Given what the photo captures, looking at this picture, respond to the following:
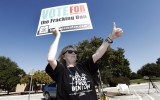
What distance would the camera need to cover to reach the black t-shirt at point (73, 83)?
9.91 feet

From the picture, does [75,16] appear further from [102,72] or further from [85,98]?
[102,72]

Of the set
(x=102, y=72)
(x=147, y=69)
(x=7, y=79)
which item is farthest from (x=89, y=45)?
(x=147, y=69)

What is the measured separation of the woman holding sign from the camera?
9.96ft

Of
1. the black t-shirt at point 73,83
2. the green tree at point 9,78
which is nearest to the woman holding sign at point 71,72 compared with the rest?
the black t-shirt at point 73,83

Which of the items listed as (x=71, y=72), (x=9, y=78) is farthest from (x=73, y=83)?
(x=9, y=78)

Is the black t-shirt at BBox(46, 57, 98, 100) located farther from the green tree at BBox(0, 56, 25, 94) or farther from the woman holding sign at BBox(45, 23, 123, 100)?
the green tree at BBox(0, 56, 25, 94)

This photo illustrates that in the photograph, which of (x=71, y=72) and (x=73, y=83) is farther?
(x=71, y=72)

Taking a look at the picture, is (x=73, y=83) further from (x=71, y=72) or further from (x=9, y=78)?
(x=9, y=78)

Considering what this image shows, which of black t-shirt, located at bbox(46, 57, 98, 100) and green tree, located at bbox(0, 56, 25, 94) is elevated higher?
green tree, located at bbox(0, 56, 25, 94)

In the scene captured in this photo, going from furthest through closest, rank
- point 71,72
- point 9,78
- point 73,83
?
point 9,78 → point 71,72 → point 73,83

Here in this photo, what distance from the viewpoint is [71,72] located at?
3195 millimetres

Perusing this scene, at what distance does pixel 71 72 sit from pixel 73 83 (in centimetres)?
17

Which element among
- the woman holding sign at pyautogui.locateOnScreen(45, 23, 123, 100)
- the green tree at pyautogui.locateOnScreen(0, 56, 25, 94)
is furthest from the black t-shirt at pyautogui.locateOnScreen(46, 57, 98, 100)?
the green tree at pyautogui.locateOnScreen(0, 56, 25, 94)

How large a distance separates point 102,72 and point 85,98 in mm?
24008
